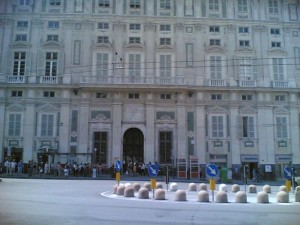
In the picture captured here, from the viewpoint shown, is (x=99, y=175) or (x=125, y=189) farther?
(x=99, y=175)

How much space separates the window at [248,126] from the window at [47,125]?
21244mm

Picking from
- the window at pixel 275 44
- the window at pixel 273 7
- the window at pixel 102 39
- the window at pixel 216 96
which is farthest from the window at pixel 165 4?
the window at pixel 275 44

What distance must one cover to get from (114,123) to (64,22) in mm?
13148

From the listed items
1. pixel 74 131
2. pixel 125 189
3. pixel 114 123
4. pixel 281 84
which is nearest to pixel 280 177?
pixel 281 84

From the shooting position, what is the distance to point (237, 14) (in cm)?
4172

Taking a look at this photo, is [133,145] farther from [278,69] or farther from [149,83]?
[278,69]

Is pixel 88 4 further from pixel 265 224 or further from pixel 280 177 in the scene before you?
pixel 265 224

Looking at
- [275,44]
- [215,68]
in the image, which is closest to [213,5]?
[215,68]

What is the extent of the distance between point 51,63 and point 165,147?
1591 centimetres

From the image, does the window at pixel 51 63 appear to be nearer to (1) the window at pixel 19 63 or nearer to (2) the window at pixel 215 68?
(1) the window at pixel 19 63

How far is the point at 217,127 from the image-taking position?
38.9 meters

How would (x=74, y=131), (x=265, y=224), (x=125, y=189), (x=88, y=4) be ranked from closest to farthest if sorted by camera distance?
(x=265, y=224), (x=125, y=189), (x=74, y=131), (x=88, y=4)

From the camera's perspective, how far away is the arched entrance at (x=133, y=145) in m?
39.0

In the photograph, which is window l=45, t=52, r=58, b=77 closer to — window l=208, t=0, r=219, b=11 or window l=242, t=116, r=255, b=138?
window l=208, t=0, r=219, b=11
